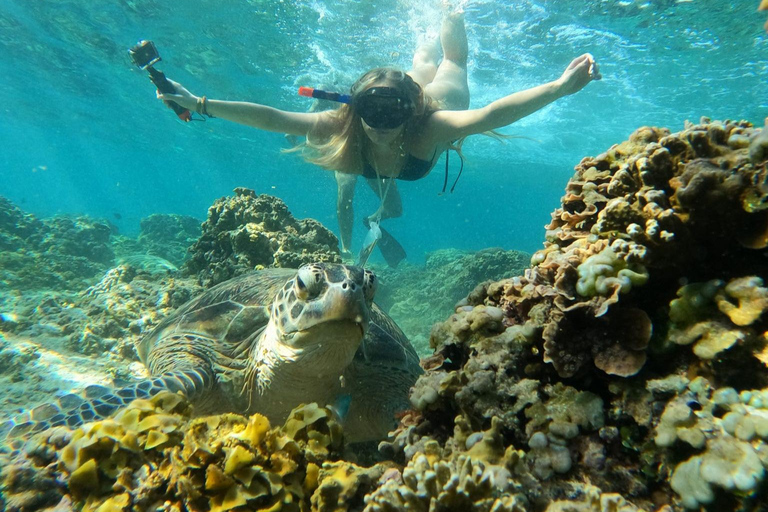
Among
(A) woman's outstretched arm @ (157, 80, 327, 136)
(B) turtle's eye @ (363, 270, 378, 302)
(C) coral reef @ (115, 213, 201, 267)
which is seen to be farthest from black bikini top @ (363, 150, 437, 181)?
(C) coral reef @ (115, 213, 201, 267)

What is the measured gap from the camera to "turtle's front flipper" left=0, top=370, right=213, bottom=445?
1.72m

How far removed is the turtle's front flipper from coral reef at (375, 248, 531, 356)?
585 cm

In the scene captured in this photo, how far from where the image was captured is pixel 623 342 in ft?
3.59

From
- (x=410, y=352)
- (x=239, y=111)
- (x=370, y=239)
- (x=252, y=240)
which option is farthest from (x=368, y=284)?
(x=370, y=239)

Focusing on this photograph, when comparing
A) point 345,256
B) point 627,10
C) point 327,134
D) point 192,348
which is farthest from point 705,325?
point 627,10

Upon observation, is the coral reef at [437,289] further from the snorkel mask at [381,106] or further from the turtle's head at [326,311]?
the turtle's head at [326,311]

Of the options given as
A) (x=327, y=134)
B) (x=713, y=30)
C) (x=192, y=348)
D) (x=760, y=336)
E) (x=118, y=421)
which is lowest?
(x=760, y=336)

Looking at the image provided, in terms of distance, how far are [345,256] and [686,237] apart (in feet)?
34.6

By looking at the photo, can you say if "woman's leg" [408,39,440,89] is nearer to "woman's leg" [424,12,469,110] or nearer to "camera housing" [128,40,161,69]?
"woman's leg" [424,12,469,110]

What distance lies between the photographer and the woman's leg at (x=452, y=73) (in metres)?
6.05

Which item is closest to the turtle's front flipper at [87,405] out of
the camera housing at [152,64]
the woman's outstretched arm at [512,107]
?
the camera housing at [152,64]

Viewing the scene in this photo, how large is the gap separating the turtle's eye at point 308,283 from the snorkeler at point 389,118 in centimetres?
270

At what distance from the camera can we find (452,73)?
267 inches

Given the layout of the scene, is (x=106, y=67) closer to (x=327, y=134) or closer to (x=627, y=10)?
(x=327, y=134)
